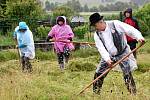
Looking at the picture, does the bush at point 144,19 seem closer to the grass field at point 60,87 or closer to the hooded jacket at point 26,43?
the grass field at point 60,87

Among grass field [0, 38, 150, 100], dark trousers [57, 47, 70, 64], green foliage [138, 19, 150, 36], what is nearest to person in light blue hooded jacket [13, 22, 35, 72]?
grass field [0, 38, 150, 100]

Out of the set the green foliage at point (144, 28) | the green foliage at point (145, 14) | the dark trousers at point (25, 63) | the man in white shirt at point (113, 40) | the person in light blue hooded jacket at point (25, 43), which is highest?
the man in white shirt at point (113, 40)

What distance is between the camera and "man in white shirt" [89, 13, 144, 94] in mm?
8030

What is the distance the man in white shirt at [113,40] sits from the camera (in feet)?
26.3

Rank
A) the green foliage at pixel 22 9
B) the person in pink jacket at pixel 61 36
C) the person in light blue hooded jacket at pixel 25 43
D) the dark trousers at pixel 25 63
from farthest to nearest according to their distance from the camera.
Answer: the green foliage at pixel 22 9 < the person in pink jacket at pixel 61 36 < the person in light blue hooded jacket at pixel 25 43 < the dark trousers at pixel 25 63

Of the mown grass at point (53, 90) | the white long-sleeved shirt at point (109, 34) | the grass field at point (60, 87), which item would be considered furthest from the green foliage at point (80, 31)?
the white long-sleeved shirt at point (109, 34)

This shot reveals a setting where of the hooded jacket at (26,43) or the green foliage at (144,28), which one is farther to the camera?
the green foliage at (144,28)

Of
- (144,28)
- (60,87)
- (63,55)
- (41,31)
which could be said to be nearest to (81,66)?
(63,55)

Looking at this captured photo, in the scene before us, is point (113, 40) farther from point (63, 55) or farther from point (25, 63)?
point (63, 55)

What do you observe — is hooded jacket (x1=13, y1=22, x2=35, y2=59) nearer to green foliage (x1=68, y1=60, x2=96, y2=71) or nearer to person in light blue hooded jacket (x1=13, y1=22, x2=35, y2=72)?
person in light blue hooded jacket (x1=13, y1=22, x2=35, y2=72)

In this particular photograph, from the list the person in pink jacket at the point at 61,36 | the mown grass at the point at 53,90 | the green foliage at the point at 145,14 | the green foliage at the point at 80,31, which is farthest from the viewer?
the green foliage at the point at 145,14

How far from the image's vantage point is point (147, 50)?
1775 cm

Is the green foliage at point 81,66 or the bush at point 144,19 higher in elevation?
the green foliage at point 81,66

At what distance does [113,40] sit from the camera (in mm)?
8266
